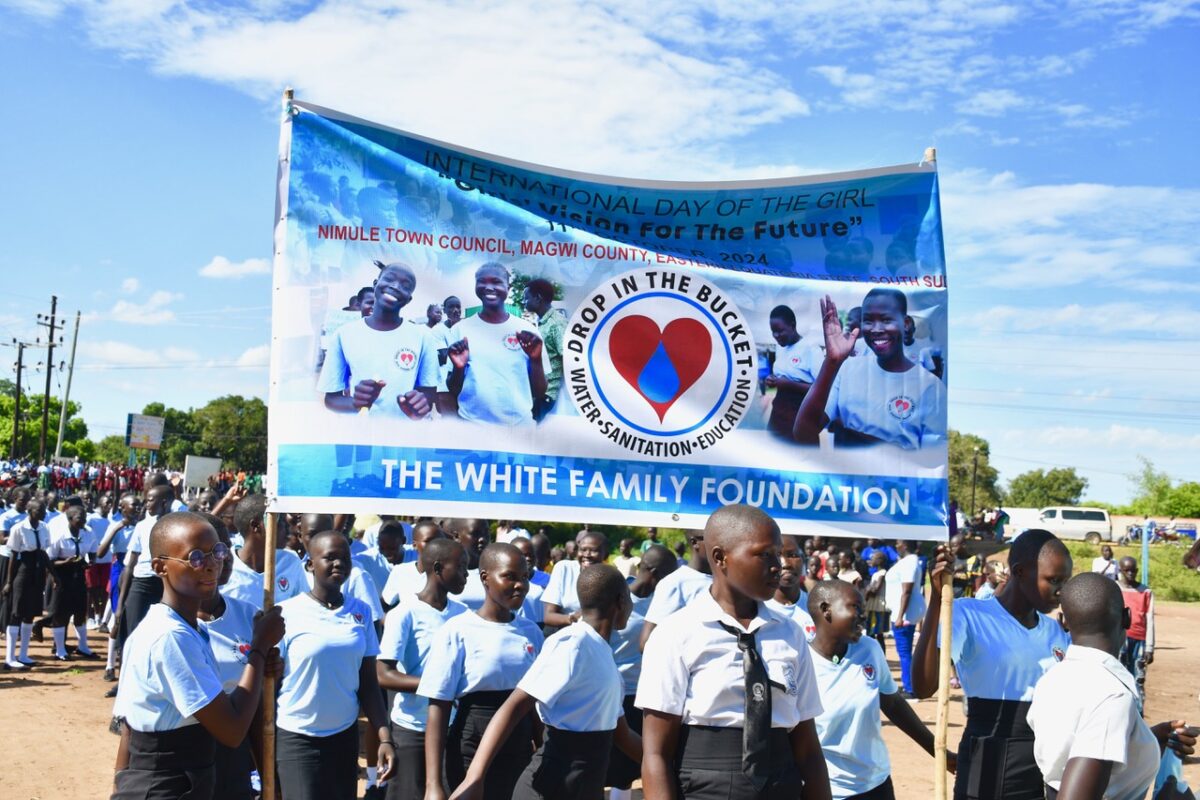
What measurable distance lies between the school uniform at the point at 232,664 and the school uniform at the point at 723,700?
1836mm

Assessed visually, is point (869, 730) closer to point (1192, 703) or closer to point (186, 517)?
point (186, 517)

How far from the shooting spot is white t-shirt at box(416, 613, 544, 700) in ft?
16.3

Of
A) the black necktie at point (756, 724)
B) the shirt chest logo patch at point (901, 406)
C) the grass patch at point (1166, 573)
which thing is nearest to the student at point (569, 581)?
the shirt chest logo patch at point (901, 406)

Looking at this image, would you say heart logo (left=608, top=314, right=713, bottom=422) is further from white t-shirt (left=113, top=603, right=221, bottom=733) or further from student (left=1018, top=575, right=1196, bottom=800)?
white t-shirt (left=113, top=603, right=221, bottom=733)

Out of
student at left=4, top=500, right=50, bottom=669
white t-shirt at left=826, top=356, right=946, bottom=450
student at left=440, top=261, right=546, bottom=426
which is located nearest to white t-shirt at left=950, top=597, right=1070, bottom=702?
white t-shirt at left=826, top=356, right=946, bottom=450

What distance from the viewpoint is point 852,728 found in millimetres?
4969

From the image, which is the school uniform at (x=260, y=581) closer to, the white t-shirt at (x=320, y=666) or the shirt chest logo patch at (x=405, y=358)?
the white t-shirt at (x=320, y=666)

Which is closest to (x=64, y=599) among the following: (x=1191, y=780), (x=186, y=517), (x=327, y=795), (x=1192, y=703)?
(x=327, y=795)

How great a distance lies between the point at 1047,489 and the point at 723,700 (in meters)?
99.7

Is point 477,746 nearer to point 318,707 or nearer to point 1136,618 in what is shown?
point 318,707

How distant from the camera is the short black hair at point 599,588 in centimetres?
497

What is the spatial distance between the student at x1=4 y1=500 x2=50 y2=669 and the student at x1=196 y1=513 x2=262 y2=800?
9.65m

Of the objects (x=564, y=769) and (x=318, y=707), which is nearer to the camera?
(x=564, y=769)

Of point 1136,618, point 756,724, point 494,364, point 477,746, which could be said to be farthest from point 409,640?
point 1136,618
